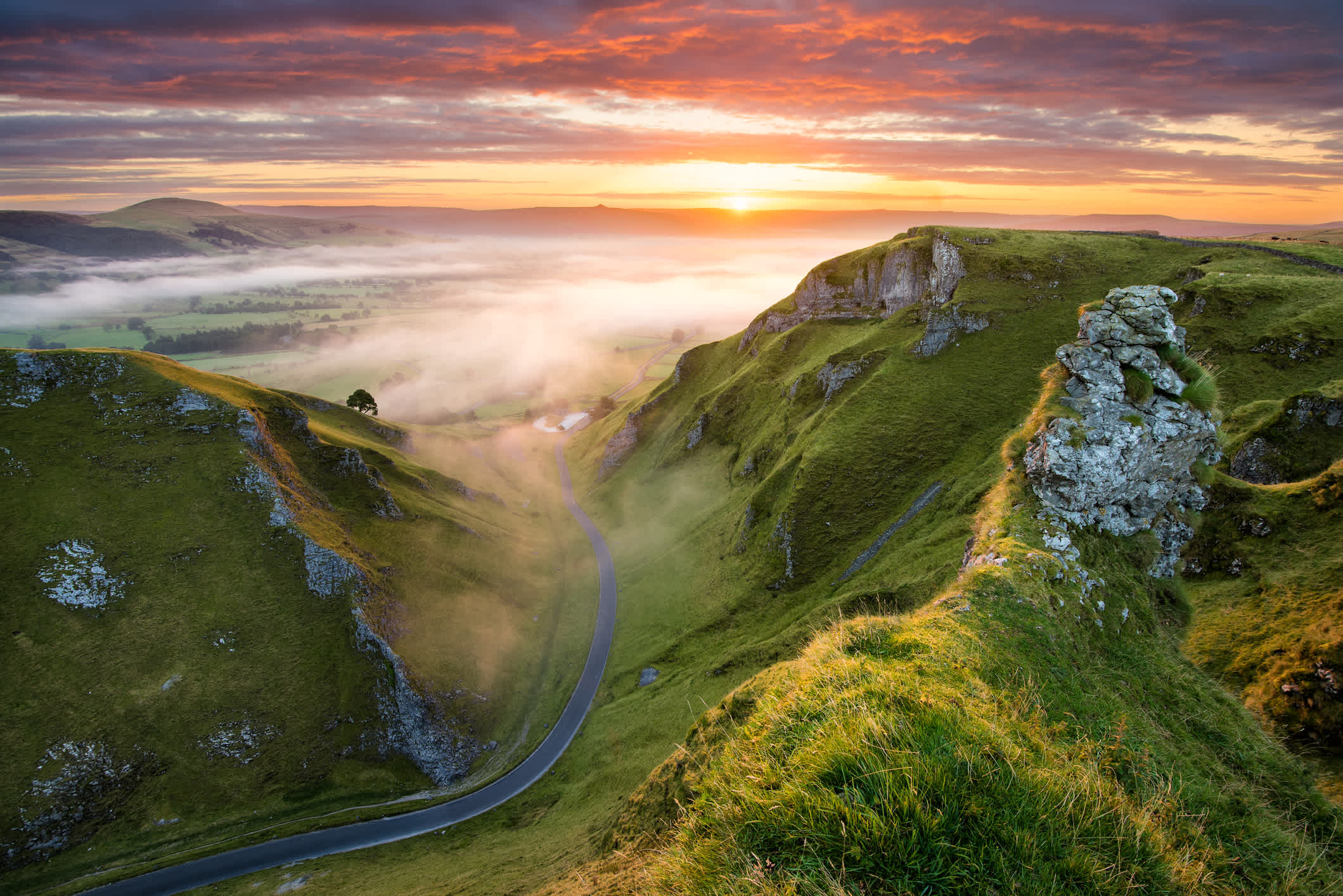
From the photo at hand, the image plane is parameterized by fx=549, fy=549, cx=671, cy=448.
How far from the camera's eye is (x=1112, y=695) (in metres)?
15.9

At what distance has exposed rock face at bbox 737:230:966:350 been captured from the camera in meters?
113

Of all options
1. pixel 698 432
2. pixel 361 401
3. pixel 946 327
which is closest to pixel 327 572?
pixel 698 432

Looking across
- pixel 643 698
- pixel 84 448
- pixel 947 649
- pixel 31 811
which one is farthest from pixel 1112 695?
pixel 84 448

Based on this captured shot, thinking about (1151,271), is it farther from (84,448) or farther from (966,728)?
(84,448)

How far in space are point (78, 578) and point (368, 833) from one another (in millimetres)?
47480

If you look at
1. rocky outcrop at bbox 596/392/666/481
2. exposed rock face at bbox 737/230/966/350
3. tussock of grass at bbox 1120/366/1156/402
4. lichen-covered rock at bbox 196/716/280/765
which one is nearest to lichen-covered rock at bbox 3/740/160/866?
lichen-covered rock at bbox 196/716/280/765

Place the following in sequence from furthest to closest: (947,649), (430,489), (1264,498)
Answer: (430,489) < (1264,498) < (947,649)

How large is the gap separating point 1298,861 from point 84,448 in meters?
116

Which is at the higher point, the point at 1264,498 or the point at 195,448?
the point at 1264,498

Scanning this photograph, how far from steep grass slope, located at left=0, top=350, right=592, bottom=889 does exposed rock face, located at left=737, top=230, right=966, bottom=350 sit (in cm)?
9982

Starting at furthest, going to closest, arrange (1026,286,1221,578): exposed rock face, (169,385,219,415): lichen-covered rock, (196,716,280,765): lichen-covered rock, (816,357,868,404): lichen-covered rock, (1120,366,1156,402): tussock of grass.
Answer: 1. (816,357,868,404): lichen-covered rock
2. (169,385,219,415): lichen-covered rock
3. (196,716,280,765): lichen-covered rock
4. (1120,366,1156,402): tussock of grass
5. (1026,286,1221,578): exposed rock face

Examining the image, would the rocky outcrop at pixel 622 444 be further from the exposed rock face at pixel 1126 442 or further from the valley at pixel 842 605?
the exposed rock face at pixel 1126 442

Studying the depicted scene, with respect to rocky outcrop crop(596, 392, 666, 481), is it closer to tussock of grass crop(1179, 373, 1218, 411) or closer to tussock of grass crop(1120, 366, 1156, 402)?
tussock of grass crop(1120, 366, 1156, 402)

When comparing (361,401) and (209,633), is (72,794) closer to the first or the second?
(209,633)
